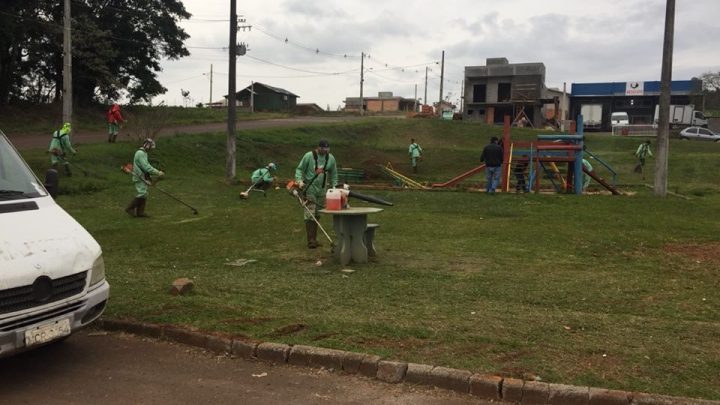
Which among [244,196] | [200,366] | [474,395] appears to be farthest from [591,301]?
[244,196]

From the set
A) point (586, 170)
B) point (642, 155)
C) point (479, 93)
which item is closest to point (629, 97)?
point (479, 93)

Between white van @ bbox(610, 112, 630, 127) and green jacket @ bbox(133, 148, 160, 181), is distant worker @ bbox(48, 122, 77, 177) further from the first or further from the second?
white van @ bbox(610, 112, 630, 127)

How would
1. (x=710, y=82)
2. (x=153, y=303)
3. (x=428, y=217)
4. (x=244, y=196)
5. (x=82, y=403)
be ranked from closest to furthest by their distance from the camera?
(x=82, y=403), (x=153, y=303), (x=428, y=217), (x=244, y=196), (x=710, y=82)

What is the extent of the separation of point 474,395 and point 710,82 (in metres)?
76.2

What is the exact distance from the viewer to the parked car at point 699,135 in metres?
43.1

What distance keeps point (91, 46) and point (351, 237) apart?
31444 millimetres

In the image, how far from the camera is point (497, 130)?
140 feet

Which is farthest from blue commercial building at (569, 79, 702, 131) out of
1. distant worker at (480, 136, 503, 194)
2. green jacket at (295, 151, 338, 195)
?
green jacket at (295, 151, 338, 195)

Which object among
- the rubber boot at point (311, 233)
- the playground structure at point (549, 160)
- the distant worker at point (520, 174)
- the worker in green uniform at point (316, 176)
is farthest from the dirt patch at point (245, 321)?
the distant worker at point (520, 174)

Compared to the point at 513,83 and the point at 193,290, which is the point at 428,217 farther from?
the point at 513,83

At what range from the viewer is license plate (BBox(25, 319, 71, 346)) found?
4332 millimetres

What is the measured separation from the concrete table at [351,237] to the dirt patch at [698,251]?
4.88 meters

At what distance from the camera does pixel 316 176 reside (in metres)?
9.73

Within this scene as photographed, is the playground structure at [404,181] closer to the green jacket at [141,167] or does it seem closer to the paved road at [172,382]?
the green jacket at [141,167]
